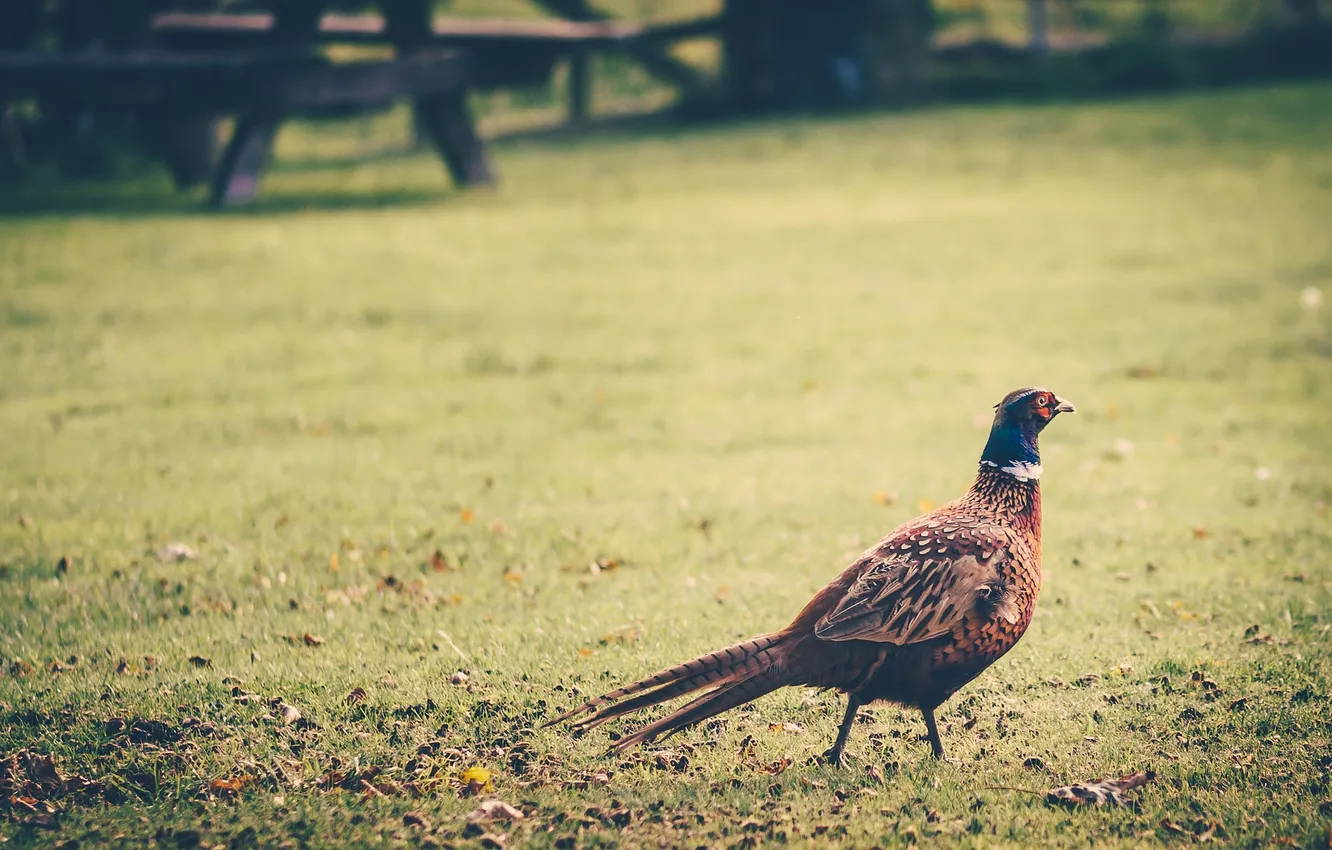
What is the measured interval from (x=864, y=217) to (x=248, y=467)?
396 inches

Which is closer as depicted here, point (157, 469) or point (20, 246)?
point (157, 469)

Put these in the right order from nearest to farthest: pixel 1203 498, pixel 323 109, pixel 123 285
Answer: pixel 1203 498
pixel 123 285
pixel 323 109

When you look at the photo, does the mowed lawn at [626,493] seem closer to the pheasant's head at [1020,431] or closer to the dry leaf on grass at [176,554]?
the dry leaf on grass at [176,554]

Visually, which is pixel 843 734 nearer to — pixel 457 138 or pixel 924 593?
pixel 924 593

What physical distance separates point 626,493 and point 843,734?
Result: 3739mm

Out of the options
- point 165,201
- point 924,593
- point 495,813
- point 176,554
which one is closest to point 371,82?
point 165,201

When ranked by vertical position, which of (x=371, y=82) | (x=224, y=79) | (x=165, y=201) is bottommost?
(x=165, y=201)

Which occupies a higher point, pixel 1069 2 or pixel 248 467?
pixel 248 467

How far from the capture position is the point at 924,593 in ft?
14.3

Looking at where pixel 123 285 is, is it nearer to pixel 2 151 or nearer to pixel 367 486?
pixel 367 486

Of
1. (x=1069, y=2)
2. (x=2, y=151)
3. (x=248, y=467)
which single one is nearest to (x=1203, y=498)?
(x=248, y=467)

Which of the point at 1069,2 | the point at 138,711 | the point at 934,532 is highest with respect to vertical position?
the point at 934,532

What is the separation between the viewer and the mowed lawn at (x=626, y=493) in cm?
463

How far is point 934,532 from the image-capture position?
14.9 ft
